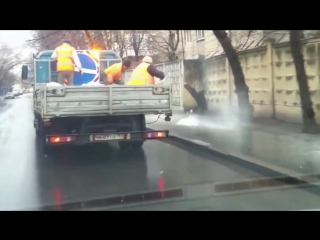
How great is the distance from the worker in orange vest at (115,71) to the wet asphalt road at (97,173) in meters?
1.74

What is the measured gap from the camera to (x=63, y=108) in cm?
1068

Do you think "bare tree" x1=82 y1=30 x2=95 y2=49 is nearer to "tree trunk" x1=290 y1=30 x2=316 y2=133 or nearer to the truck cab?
the truck cab

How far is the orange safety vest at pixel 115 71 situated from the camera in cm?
1366

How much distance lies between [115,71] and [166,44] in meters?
13.7

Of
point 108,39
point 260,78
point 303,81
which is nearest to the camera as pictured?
point 303,81

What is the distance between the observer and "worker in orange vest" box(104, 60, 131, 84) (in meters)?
13.6

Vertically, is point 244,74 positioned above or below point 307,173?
above

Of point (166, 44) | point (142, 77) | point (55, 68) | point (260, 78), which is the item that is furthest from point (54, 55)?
point (166, 44)

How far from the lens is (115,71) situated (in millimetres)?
13812

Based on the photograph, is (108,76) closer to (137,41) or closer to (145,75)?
(145,75)

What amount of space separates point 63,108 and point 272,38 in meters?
8.80

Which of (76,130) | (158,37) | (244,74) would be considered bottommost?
(76,130)
